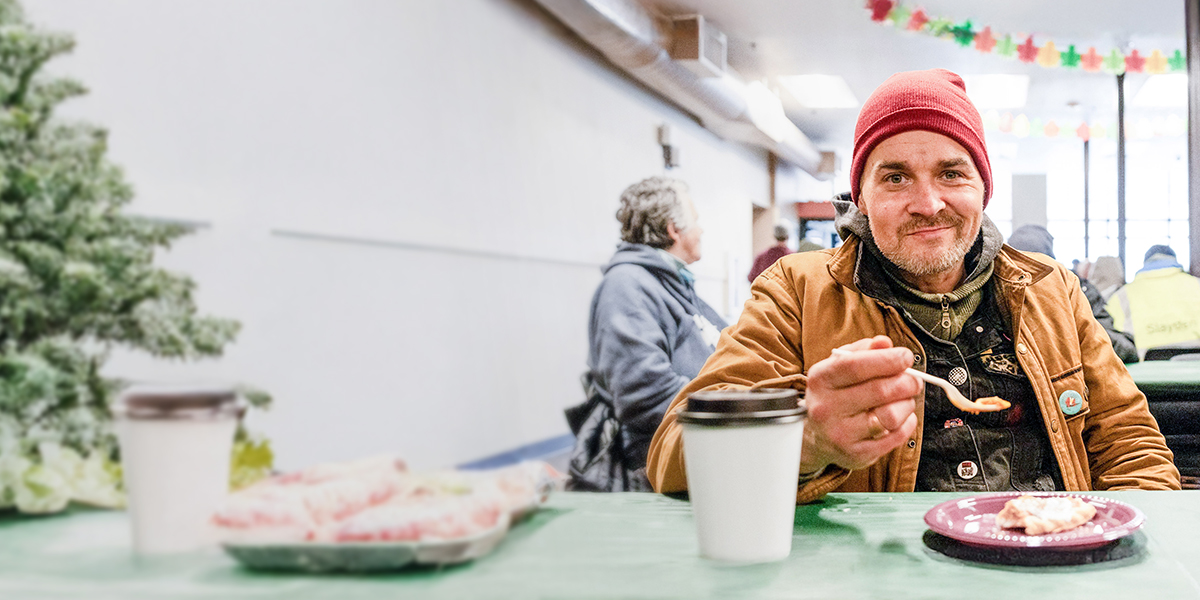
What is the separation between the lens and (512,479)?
1.02 ft

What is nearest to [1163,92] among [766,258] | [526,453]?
[766,258]

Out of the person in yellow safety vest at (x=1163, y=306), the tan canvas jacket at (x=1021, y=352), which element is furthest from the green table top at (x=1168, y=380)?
the tan canvas jacket at (x=1021, y=352)

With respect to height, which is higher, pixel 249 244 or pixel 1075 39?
pixel 1075 39

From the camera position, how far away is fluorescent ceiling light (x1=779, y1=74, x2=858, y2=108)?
6.07m

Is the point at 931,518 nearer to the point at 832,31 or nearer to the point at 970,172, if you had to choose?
the point at 970,172

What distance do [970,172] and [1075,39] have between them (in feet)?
11.8

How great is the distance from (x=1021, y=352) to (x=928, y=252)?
18 cm

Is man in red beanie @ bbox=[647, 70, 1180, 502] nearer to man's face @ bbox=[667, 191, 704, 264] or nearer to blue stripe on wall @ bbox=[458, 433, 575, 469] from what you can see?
blue stripe on wall @ bbox=[458, 433, 575, 469]

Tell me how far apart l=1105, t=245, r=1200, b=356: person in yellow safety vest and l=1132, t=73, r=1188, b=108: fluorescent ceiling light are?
481cm

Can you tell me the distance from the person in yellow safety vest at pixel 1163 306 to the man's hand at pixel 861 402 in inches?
74.8

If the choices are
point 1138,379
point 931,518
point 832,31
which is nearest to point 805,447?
point 931,518

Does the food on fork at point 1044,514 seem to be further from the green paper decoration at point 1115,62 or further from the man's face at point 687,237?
the green paper decoration at point 1115,62

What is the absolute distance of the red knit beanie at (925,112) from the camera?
3.64 ft

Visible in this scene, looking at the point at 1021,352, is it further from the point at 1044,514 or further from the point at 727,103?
the point at 727,103
